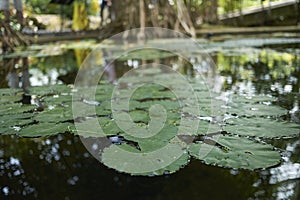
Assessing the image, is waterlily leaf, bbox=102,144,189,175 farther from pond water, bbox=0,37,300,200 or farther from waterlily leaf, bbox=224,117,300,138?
waterlily leaf, bbox=224,117,300,138

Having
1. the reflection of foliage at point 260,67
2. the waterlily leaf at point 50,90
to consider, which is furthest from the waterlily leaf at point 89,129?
the reflection of foliage at point 260,67

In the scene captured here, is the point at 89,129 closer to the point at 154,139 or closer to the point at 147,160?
the point at 154,139

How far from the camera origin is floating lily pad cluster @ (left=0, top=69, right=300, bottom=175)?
1.05 metres

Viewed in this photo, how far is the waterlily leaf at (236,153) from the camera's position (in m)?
1.01

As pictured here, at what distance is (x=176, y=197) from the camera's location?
85 cm

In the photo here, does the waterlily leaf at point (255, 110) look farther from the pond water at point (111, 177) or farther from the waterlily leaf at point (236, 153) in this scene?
the waterlily leaf at point (236, 153)

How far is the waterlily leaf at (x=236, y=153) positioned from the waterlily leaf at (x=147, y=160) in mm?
69

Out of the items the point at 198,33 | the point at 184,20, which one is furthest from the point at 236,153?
the point at 198,33

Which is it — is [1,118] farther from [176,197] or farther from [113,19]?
[113,19]

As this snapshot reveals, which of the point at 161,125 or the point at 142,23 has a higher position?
the point at 142,23

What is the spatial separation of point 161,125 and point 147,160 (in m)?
0.38

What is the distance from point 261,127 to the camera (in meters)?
1.33

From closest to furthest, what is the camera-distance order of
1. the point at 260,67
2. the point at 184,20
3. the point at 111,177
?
1. the point at 111,177
2. the point at 260,67
3. the point at 184,20

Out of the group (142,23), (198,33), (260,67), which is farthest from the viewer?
(198,33)
